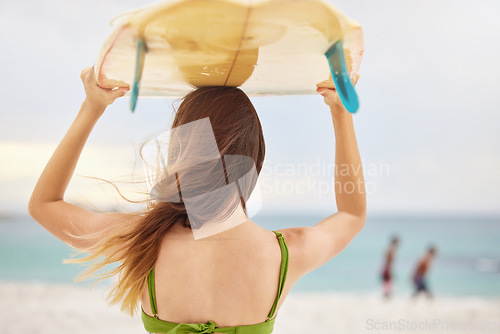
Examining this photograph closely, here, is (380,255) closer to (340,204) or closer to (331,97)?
(340,204)

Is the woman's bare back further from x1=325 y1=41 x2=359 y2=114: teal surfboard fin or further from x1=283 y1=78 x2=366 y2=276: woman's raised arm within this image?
x1=325 y1=41 x2=359 y2=114: teal surfboard fin

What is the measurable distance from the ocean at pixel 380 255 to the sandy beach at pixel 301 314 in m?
0.46

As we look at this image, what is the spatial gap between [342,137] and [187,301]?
40 cm

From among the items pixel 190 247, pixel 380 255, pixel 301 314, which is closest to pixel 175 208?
pixel 190 247

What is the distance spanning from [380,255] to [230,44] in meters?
8.41

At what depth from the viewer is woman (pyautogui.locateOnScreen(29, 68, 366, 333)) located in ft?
2.15

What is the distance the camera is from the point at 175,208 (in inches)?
26.8

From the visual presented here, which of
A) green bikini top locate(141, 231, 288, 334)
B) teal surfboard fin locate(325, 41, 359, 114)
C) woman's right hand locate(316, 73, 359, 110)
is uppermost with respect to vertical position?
teal surfboard fin locate(325, 41, 359, 114)

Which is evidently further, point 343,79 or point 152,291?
point 152,291

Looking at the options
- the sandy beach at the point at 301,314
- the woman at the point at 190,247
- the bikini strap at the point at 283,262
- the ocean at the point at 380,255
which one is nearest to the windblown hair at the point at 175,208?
the woman at the point at 190,247

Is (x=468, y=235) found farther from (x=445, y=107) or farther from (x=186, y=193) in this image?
(x=186, y=193)

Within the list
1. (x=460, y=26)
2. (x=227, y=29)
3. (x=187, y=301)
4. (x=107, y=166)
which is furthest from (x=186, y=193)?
(x=460, y=26)

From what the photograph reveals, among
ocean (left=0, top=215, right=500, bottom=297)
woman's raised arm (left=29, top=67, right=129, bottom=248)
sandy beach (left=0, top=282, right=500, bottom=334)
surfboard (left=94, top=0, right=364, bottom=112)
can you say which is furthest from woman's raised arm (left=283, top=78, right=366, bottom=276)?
ocean (left=0, top=215, right=500, bottom=297)

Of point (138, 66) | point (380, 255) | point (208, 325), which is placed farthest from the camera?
point (380, 255)
